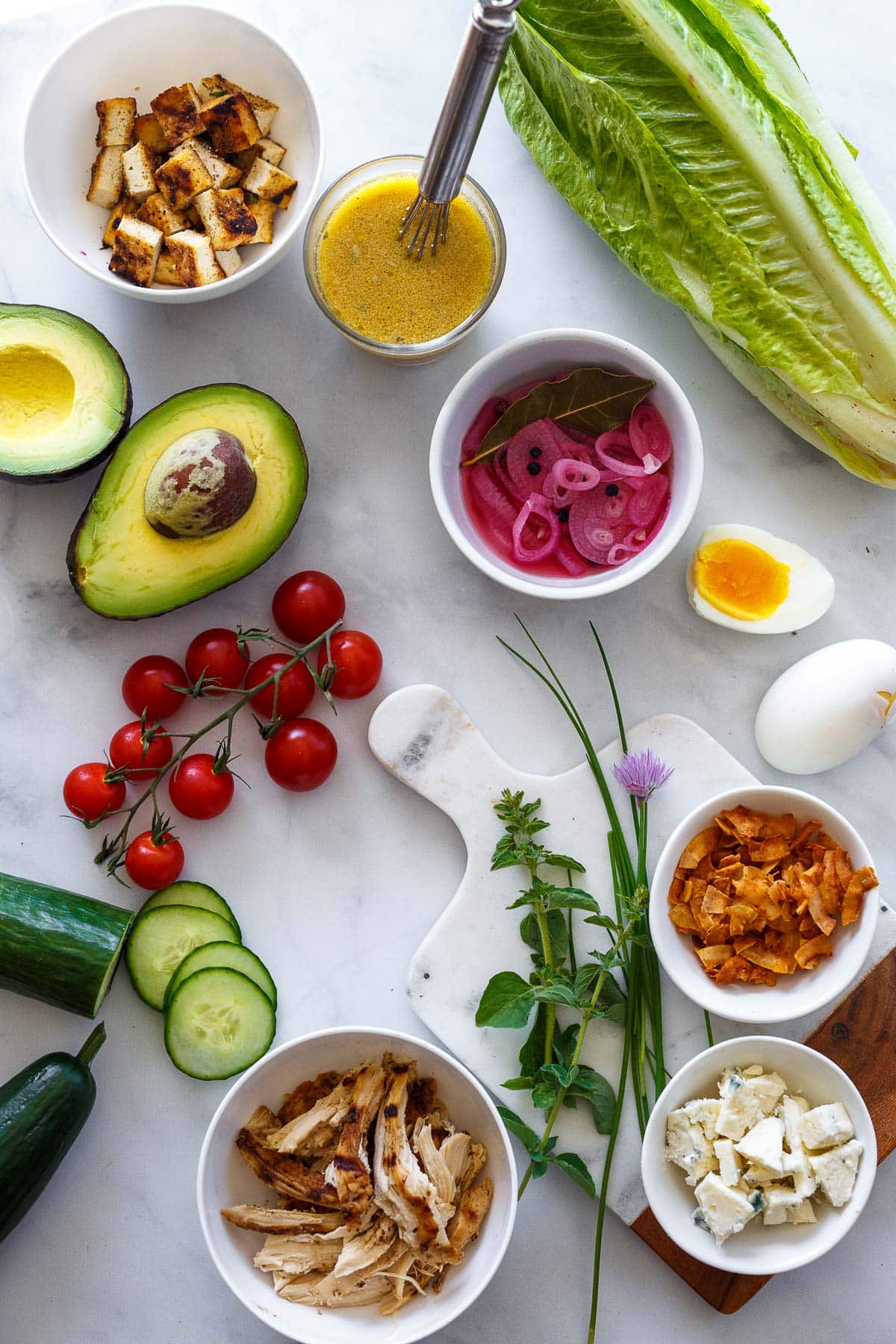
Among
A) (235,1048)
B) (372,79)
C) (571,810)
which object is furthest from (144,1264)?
(372,79)

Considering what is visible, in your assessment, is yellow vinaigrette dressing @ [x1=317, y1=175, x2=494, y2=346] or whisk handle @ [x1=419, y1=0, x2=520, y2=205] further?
yellow vinaigrette dressing @ [x1=317, y1=175, x2=494, y2=346]

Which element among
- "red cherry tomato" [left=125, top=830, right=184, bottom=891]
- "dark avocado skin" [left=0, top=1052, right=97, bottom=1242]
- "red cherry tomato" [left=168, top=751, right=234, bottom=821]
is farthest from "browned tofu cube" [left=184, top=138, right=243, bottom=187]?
"dark avocado skin" [left=0, top=1052, right=97, bottom=1242]

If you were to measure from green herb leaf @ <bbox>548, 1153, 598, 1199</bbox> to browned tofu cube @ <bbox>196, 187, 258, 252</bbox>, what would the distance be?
167cm

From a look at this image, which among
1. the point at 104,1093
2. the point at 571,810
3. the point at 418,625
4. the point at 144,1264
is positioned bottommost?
the point at 144,1264

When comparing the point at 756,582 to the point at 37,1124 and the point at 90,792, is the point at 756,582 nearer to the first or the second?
Result: the point at 90,792

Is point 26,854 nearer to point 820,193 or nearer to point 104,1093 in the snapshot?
point 104,1093

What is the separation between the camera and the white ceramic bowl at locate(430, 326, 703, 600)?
6.04 feet

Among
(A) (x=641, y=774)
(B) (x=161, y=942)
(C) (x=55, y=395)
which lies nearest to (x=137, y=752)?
(B) (x=161, y=942)

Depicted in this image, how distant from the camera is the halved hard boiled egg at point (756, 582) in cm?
196

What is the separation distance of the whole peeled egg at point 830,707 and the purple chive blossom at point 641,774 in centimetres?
20

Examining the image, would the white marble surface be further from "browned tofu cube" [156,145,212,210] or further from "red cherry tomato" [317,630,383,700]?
"browned tofu cube" [156,145,212,210]

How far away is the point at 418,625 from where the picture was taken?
203cm

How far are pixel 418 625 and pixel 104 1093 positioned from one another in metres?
1.04

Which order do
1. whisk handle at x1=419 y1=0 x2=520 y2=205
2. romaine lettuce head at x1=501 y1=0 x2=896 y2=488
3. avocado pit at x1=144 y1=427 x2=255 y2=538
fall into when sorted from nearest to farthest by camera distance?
1. whisk handle at x1=419 y1=0 x2=520 y2=205
2. avocado pit at x1=144 y1=427 x2=255 y2=538
3. romaine lettuce head at x1=501 y1=0 x2=896 y2=488
